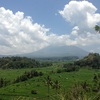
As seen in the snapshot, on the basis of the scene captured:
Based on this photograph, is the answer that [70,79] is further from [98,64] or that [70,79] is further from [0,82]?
[98,64]

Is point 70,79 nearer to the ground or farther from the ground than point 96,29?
nearer to the ground

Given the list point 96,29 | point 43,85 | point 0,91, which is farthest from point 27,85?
point 96,29

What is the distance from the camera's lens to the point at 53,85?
10725 centimetres

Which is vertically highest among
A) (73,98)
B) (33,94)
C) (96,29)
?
(96,29)

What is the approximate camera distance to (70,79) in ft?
461

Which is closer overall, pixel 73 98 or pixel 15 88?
pixel 73 98

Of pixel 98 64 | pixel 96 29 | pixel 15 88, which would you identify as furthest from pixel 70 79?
pixel 96 29

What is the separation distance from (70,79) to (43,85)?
812 inches

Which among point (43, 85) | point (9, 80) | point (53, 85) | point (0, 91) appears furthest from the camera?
point (9, 80)

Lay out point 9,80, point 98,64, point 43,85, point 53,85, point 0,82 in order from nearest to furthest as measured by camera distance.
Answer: point 53,85 → point 43,85 → point 0,82 → point 9,80 → point 98,64

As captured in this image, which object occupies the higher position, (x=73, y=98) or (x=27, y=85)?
(x=73, y=98)

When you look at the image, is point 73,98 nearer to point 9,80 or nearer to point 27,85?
point 27,85

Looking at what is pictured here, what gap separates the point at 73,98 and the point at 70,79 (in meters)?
132

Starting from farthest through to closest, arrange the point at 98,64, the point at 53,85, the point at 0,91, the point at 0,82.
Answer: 1. the point at 98,64
2. the point at 0,82
3. the point at 0,91
4. the point at 53,85
